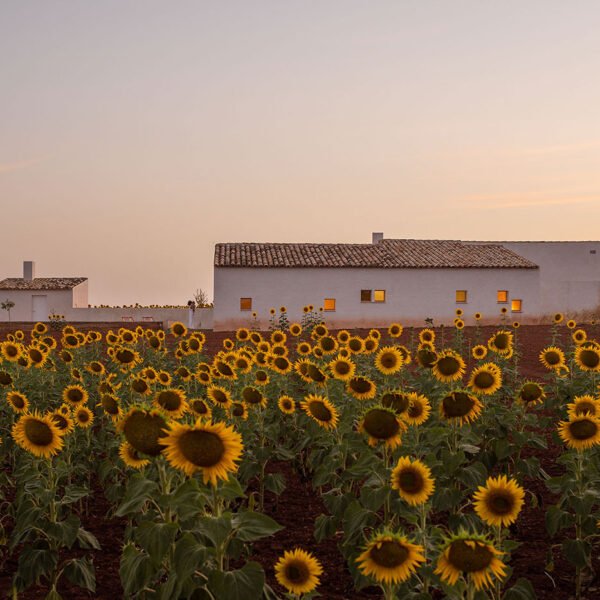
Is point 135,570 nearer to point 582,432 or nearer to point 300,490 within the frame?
point 582,432

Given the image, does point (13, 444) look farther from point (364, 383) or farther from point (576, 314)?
point (576, 314)

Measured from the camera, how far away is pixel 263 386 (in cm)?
763

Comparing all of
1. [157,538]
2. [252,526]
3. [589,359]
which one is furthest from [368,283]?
[252,526]

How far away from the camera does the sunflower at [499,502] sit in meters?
3.58

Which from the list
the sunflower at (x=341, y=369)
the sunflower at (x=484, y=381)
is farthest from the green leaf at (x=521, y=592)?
the sunflower at (x=341, y=369)

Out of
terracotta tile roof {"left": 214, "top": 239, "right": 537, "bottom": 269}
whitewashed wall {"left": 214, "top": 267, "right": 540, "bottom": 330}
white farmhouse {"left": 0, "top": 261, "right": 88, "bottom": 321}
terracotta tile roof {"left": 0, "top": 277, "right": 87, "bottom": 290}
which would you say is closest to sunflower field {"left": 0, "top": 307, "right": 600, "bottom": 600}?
whitewashed wall {"left": 214, "top": 267, "right": 540, "bottom": 330}

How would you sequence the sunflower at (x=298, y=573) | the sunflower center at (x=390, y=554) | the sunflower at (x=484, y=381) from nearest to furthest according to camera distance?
the sunflower center at (x=390, y=554) < the sunflower at (x=298, y=573) < the sunflower at (x=484, y=381)

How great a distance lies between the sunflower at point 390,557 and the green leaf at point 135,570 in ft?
3.91

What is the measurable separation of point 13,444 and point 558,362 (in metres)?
6.16

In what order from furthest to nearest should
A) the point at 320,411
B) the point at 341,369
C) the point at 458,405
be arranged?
the point at 341,369, the point at 320,411, the point at 458,405

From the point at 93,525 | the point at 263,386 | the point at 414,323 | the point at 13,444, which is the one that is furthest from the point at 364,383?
the point at 414,323

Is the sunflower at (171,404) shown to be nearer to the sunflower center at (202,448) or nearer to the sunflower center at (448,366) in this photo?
the sunflower center at (202,448)

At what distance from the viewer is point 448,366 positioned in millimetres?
6109

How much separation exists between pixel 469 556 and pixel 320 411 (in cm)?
269
